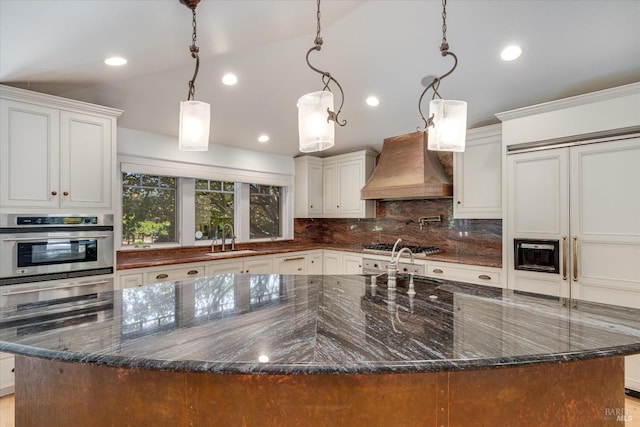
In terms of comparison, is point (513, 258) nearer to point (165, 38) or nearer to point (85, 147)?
point (165, 38)

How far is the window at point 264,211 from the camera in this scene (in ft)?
16.2

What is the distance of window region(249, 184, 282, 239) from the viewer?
16.2 ft

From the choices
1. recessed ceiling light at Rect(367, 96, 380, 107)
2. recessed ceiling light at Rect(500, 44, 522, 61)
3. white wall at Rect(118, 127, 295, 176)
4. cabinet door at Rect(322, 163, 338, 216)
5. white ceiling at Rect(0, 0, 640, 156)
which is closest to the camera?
white ceiling at Rect(0, 0, 640, 156)

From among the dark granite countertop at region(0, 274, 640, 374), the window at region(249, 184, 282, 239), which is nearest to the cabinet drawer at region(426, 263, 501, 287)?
the dark granite countertop at region(0, 274, 640, 374)

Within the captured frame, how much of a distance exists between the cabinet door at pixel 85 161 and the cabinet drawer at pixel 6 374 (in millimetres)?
1214

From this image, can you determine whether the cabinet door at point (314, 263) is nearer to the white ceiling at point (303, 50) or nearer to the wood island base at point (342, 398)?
the white ceiling at point (303, 50)

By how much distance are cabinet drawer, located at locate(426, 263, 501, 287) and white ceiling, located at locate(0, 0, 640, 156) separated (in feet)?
5.39

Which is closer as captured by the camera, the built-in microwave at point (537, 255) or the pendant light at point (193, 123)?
the pendant light at point (193, 123)

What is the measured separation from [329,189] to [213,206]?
180 centimetres

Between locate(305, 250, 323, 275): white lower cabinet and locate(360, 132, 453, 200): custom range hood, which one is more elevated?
locate(360, 132, 453, 200): custom range hood

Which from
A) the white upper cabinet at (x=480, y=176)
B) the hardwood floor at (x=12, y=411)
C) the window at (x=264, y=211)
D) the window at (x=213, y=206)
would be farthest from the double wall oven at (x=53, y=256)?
the white upper cabinet at (x=480, y=176)

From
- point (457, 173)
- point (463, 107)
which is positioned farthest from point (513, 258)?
point (463, 107)

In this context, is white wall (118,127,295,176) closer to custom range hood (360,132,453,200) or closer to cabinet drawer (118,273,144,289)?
cabinet drawer (118,273,144,289)

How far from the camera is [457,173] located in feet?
12.1
